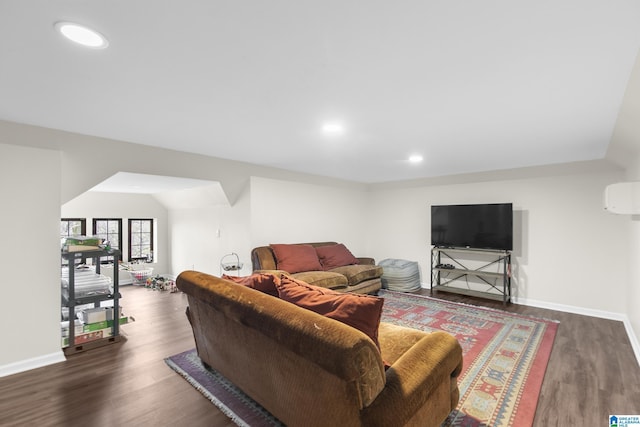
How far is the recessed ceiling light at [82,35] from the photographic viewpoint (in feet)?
4.25

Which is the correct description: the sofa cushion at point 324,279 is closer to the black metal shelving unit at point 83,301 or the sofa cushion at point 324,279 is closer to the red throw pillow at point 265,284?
the red throw pillow at point 265,284

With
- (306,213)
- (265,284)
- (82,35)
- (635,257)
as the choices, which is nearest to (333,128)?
(265,284)

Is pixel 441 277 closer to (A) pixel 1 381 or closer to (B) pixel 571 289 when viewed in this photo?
(B) pixel 571 289

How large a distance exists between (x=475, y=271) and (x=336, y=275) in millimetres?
2273

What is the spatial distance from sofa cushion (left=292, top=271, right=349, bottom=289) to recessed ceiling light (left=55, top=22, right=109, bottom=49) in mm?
3115

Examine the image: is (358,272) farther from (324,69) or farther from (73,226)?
(73,226)

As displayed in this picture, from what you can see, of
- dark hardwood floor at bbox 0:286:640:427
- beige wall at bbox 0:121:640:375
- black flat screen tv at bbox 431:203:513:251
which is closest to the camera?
dark hardwood floor at bbox 0:286:640:427

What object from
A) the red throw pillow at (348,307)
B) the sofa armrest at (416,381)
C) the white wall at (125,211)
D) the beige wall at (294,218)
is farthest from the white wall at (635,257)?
the white wall at (125,211)

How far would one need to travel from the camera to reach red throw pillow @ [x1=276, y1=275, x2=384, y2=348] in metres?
1.54

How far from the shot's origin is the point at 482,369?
2.60m

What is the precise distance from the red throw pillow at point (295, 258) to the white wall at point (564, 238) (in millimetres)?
2696

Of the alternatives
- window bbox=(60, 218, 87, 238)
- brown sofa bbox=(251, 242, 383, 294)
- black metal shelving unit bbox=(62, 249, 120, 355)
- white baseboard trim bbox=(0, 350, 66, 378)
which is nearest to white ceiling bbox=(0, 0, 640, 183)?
black metal shelving unit bbox=(62, 249, 120, 355)

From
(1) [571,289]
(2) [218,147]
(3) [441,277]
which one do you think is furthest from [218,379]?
(1) [571,289]

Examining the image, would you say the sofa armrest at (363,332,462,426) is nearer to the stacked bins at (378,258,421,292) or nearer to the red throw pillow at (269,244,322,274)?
the red throw pillow at (269,244,322,274)
